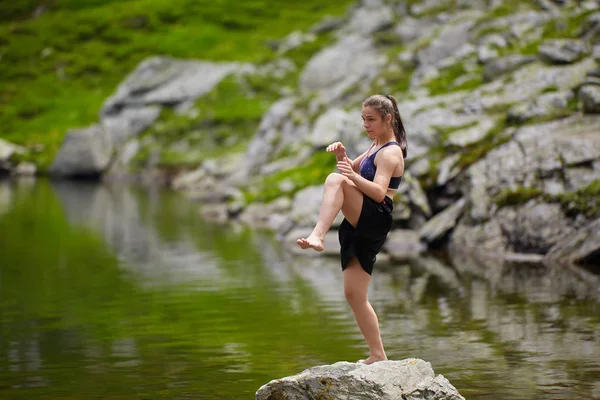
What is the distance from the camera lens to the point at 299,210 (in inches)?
1647

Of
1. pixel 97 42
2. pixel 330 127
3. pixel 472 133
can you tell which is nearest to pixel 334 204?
pixel 472 133

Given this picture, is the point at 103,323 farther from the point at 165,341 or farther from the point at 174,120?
the point at 174,120

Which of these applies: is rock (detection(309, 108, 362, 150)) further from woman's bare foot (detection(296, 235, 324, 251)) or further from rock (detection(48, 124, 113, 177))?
rock (detection(48, 124, 113, 177))

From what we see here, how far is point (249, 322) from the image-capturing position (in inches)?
776

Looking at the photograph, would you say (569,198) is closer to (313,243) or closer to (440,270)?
(440,270)

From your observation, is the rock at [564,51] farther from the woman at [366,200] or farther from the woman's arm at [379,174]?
the woman's arm at [379,174]

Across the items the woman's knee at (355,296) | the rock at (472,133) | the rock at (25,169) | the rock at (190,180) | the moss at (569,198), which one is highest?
the rock at (472,133)

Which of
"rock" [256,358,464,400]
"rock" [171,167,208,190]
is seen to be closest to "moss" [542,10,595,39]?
"rock" [256,358,464,400]

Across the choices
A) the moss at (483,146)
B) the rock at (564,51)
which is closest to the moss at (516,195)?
the moss at (483,146)

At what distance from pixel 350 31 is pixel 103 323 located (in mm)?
86511

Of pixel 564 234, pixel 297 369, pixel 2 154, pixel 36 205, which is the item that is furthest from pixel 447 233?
pixel 2 154

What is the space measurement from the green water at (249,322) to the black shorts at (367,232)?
8.55 ft

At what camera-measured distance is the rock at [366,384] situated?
33.6ft

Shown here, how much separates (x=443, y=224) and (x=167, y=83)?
94033 millimetres
